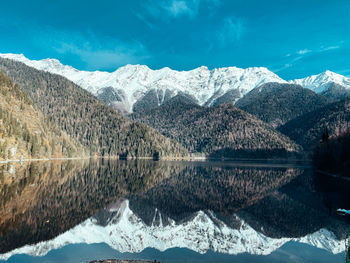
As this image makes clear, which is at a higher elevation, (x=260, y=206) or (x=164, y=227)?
(x=164, y=227)

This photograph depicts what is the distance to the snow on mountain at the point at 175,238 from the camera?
96.9 ft

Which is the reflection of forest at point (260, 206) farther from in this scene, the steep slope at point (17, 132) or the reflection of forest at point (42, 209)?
the steep slope at point (17, 132)

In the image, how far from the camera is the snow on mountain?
2953cm

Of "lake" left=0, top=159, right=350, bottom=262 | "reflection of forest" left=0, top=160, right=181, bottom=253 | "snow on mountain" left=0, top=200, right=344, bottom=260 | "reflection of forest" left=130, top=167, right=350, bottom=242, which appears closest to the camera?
"lake" left=0, top=159, right=350, bottom=262

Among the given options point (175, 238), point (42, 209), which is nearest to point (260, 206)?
point (175, 238)

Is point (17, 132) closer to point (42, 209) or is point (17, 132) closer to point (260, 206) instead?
point (42, 209)

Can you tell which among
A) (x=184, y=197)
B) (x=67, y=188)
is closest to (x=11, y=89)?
(x=67, y=188)

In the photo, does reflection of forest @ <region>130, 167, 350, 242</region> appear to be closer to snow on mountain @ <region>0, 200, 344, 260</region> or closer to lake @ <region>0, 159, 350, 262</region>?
lake @ <region>0, 159, 350, 262</region>

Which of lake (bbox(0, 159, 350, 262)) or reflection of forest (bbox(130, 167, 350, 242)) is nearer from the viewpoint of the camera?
lake (bbox(0, 159, 350, 262))

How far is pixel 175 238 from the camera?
33719 mm

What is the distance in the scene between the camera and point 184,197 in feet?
197

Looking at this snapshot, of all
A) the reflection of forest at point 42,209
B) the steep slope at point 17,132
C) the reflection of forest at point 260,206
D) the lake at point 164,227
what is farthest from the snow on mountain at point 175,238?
the steep slope at point 17,132

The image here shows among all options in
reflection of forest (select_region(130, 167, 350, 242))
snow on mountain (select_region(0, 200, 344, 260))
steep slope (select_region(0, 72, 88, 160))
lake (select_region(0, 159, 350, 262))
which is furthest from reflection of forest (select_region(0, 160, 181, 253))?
steep slope (select_region(0, 72, 88, 160))

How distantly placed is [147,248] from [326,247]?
18.2m
